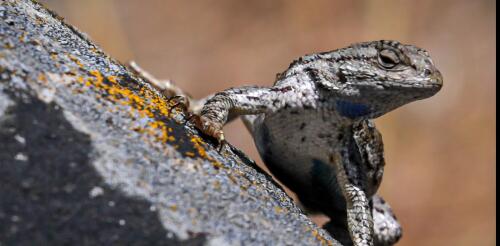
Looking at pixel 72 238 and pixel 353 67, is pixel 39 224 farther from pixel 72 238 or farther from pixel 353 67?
pixel 353 67

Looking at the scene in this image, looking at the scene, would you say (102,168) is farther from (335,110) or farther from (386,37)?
(386,37)

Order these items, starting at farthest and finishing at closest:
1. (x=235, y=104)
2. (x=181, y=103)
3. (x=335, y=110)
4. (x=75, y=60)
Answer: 1. (x=335, y=110)
2. (x=235, y=104)
3. (x=181, y=103)
4. (x=75, y=60)

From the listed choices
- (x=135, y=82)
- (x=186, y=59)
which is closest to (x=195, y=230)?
(x=135, y=82)

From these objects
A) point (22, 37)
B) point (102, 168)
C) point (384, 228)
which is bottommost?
point (102, 168)

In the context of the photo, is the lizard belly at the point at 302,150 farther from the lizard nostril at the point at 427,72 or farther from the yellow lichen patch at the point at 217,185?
the yellow lichen patch at the point at 217,185

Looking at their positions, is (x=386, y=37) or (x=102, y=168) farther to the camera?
(x=386, y=37)

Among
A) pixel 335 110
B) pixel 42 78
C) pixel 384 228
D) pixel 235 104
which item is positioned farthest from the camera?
pixel 384 228

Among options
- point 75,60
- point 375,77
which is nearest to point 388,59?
point 375,77

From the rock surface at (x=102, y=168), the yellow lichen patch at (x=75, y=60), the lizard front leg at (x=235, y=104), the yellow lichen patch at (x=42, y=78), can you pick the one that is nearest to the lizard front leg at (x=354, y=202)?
the lizard front leg at (x=235, y=104)
